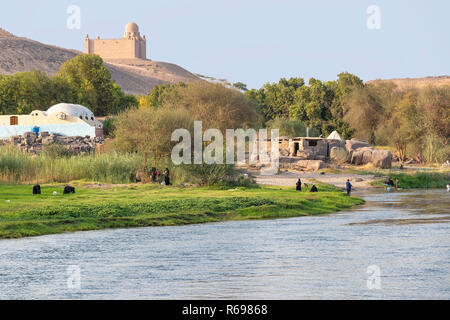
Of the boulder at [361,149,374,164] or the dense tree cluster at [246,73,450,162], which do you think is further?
the dense tree cluster at [246,73,450,162]

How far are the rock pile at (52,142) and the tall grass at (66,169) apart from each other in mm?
9423

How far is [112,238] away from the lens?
70.6 feet

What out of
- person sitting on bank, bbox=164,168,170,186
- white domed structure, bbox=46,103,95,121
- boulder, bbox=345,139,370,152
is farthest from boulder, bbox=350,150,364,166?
white domed structure, bbox=46,103,95,121

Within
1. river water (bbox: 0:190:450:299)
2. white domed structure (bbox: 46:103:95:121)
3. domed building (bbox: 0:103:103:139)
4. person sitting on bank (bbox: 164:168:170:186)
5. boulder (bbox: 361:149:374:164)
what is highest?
white domed structure (bbox: 46:103:95:121)

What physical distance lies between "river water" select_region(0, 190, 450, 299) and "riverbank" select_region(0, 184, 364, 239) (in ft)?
3.77

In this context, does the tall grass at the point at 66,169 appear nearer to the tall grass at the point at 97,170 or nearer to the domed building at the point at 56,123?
the tall grass at the point at 97,170

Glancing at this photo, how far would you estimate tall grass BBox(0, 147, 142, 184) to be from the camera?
3787 cm

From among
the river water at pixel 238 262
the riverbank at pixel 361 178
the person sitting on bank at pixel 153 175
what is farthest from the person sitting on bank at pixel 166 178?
the river water at pixel 238 262

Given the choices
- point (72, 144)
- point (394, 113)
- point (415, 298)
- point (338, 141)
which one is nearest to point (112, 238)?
point (415, 298)

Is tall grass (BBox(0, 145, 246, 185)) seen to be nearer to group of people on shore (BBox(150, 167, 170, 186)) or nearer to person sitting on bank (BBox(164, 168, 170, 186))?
group of people on shore (BBox(150, 167, 170, 186))

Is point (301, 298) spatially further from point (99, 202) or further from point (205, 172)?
point (205, 172)

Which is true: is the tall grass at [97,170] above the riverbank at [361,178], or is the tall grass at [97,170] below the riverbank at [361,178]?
above

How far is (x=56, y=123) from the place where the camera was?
64438 millimetres

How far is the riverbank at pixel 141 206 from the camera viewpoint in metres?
23.7
